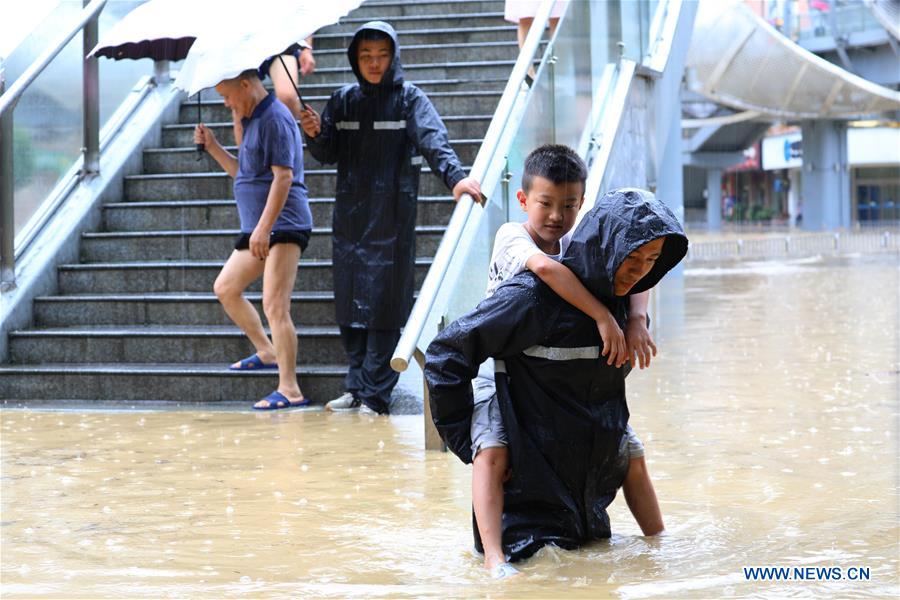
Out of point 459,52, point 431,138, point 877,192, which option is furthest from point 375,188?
point 877,192

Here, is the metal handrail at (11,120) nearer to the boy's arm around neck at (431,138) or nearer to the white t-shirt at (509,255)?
the boy's arm around neck at (431,138)

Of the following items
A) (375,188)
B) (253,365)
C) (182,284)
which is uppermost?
(375,188)

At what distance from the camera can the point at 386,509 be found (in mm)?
4961

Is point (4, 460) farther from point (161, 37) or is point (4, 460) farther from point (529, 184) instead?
point (529, 184)

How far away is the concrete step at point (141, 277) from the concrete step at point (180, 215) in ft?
1.28

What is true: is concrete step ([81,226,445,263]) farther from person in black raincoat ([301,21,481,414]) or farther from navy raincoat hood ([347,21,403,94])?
navy raincoat hood ([347,21,403,94])

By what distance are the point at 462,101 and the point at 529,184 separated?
5.75 m

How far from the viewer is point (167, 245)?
911 cm

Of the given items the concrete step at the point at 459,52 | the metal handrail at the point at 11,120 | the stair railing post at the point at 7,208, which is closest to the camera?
the metal handrail at the point at 11,120

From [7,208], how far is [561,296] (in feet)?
17.7

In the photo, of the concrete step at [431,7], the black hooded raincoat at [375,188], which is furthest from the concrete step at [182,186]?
the concrete step at [431,7]

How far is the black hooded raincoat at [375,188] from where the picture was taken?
7301 millimetres

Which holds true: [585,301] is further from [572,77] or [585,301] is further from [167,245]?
[167,245]

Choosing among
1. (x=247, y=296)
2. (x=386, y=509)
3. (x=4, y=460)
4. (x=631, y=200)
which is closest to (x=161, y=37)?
(x=247, y=296)
